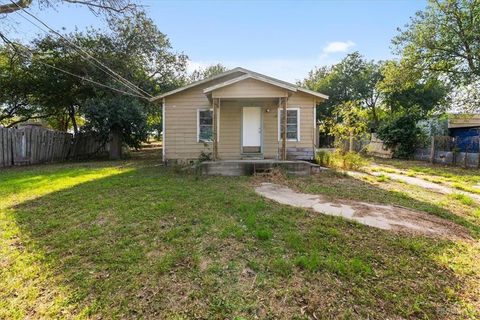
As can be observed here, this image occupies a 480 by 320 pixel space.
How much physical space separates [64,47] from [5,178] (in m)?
9.63

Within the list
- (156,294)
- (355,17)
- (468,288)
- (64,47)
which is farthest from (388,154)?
(64,47)

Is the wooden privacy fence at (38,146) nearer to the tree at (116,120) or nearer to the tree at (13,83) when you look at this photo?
the tree at (116,120)

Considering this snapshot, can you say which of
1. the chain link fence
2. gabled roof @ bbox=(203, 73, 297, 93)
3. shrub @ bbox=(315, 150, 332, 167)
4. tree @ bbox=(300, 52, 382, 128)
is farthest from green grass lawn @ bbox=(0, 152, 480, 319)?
tree @ bbox=(300, 52, 382, 128)

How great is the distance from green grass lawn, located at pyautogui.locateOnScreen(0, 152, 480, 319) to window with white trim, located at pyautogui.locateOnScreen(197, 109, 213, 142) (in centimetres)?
612

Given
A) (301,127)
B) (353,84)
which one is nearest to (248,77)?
(301,127)

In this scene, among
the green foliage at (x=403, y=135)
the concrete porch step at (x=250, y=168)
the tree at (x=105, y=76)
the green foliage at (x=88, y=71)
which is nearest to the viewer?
the concrete porch step at (x=250, y=168)

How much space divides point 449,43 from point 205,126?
45.5 ft

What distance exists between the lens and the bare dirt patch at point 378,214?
4004 mm

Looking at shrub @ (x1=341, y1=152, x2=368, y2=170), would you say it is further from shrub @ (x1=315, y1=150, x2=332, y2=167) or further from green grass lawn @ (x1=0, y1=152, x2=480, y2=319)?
green grass lawn @ (x1=0, y1=152, x2=480, y2=319)

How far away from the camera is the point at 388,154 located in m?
17.6

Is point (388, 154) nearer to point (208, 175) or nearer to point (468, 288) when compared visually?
point (208, 175)

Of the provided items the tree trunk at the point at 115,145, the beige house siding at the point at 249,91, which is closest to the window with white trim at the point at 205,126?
the beige house siding at the point at 249,91

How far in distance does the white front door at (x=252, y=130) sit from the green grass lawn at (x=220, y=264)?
6.04 metres

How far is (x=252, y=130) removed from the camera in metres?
10.9
